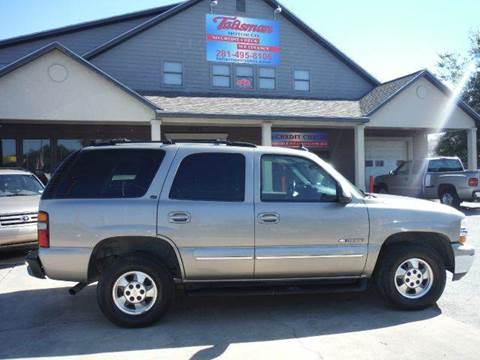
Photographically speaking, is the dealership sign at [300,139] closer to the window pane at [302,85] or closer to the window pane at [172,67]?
the window pane at [302,85]

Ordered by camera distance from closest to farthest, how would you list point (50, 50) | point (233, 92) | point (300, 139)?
1. point (50, 50)
2. point (233, 92)
3. point (300, 139)

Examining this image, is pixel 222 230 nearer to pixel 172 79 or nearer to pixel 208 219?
pixel 208 219

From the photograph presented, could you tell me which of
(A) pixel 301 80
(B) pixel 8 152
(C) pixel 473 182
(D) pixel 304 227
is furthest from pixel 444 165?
(B) pixel 8 152

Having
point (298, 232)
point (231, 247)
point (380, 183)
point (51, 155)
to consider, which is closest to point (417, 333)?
point (298, 232)

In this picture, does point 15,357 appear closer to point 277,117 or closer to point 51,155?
point 277,117

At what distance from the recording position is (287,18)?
2027cm

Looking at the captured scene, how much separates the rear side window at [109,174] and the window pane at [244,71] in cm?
1501

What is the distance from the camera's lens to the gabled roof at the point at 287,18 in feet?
58.6

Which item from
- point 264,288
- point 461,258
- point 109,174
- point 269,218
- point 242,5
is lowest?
point 264,288

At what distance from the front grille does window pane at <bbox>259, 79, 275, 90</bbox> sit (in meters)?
13.2

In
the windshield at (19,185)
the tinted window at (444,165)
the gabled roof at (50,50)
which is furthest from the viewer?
the tinted window at (444,165)

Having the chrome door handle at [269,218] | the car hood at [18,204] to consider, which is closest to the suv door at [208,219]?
the chrome door handle at [269,218]

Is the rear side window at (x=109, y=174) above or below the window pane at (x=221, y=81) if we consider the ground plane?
below

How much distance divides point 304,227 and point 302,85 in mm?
16197
